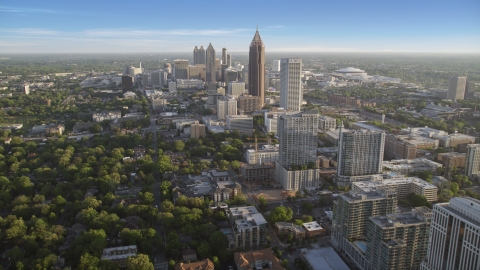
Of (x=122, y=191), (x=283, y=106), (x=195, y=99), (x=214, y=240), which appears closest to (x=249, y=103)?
(x=283, y=106)

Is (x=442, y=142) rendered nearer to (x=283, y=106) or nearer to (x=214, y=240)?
(x=283, y=106)

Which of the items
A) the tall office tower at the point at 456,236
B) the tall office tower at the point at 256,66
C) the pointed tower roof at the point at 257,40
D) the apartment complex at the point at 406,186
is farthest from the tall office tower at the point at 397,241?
the pointed tower roof at the point at 257,40

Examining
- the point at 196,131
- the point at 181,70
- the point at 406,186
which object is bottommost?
the point at 406,186

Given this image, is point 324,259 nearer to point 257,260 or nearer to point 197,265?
point 257,260

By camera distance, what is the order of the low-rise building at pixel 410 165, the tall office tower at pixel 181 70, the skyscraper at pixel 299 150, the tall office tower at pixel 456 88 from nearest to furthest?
1. the skyscraper at pixel 299 150
2. the low-rise building at pixel 410 165
3. the tall office tower at pixel 456 88
4. the tall office tower at pixel 181 70

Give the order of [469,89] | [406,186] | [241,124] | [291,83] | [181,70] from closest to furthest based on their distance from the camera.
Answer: [406,186], [241,124], [291,83], [469,89], [181,70]

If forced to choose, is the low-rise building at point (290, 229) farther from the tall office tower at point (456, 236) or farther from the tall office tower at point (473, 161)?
the tall office tower at point (473, 161)

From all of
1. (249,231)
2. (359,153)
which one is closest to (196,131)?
(359,153)
